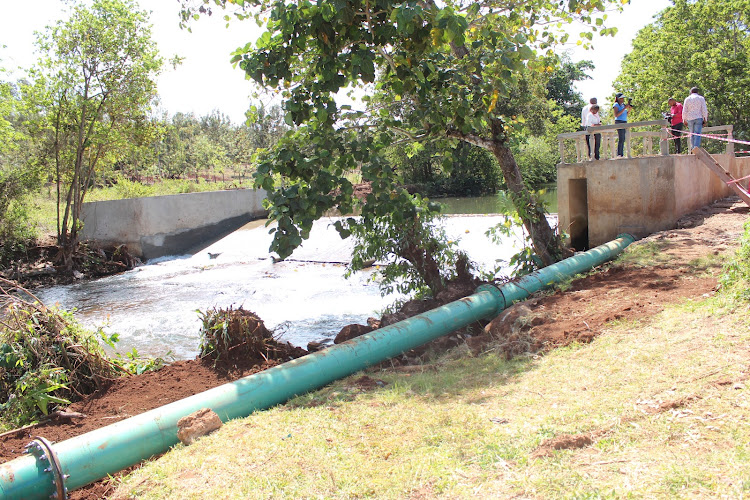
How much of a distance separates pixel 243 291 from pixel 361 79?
8271mm

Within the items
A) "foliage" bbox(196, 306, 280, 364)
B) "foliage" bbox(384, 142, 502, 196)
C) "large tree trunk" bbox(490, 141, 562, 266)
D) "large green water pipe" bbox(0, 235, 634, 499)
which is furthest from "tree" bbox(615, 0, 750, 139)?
"foliage" bbox(196, 306, 280, 364)

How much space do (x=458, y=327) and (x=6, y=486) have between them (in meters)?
4.55

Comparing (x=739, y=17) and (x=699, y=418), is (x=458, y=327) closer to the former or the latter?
(x=699, y=418)

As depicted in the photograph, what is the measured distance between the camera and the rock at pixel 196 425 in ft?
13.1

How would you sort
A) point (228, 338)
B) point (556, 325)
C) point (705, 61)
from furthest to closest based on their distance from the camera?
point (705, 61) → point (228, 338) → point (556, 325)

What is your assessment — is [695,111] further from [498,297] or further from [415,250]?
[498,297]

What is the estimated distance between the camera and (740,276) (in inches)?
197

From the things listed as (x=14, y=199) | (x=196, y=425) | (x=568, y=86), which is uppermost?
(x=568, y=86)

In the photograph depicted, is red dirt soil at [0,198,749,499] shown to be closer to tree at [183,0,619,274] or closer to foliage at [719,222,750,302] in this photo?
foliage at [719,222,750,302]

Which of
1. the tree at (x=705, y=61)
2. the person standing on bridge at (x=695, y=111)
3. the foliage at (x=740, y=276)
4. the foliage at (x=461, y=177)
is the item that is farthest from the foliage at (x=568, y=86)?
the foliage at (x=740, y=276)

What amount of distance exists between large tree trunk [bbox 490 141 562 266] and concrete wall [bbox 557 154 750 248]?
1.51m

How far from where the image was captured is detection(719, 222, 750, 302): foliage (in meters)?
4.76

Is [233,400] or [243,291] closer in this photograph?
[233,400]

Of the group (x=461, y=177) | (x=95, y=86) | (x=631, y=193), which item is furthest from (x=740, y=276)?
(x=461, y=177)
